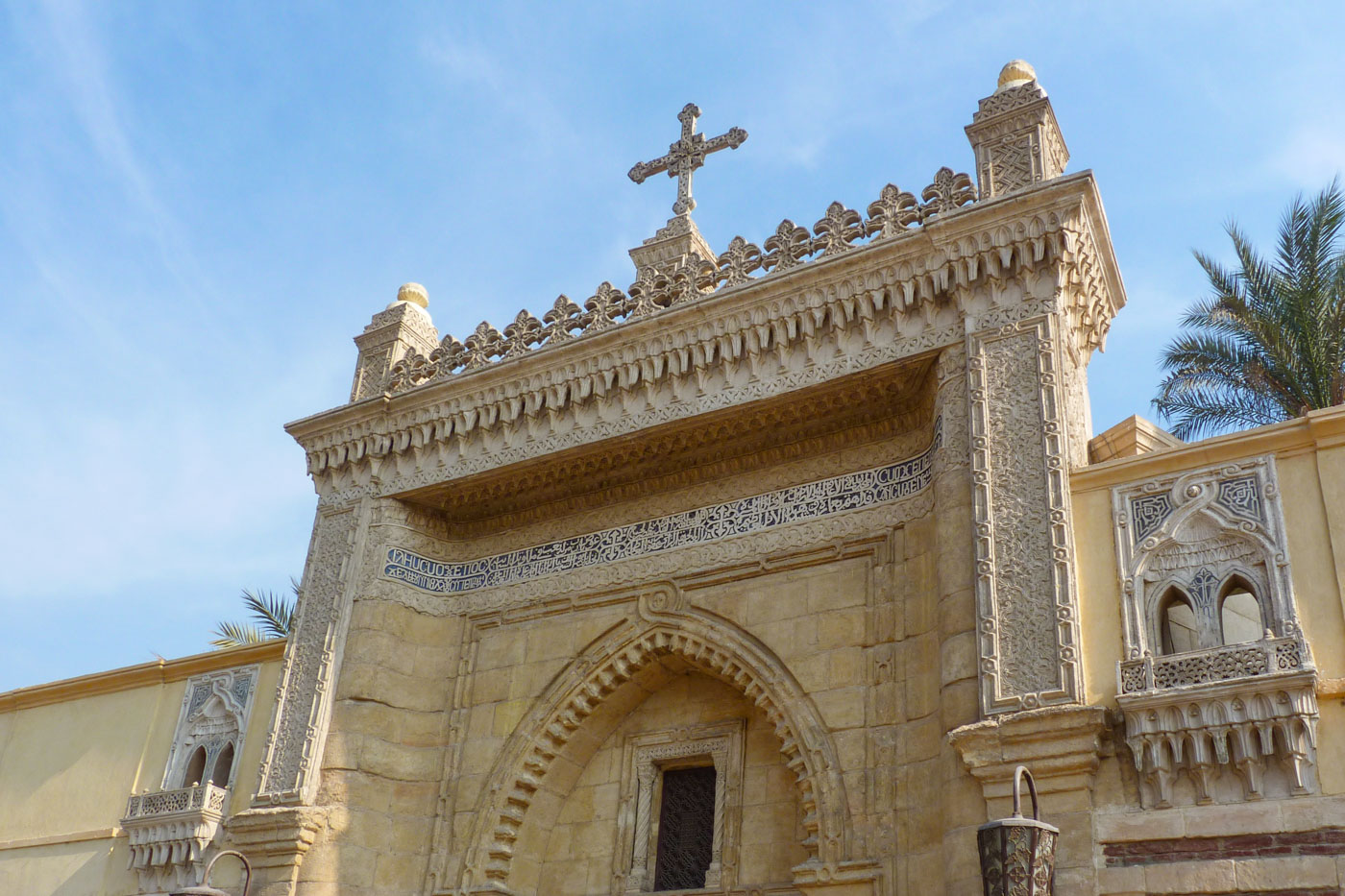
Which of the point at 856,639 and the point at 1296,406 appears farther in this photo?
the point at 1296,406

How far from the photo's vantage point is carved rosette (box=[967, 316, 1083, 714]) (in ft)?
20.5

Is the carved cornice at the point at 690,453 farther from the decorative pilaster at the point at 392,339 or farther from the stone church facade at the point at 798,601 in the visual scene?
the decorative pilaster at the point at 392,339

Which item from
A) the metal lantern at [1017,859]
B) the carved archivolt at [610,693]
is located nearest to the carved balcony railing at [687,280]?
the carved archivolt at [610,693]

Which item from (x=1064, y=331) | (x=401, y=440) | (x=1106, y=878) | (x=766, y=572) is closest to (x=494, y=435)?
(x=401, y=440)

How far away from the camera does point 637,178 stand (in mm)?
10477

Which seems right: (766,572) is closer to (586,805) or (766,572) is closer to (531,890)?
(586,805)

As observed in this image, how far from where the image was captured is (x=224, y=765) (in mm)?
8961

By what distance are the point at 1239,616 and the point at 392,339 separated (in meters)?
6.14

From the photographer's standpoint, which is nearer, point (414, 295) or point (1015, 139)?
point (1015, 139)

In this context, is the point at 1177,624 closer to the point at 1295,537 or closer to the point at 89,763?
the point at 1295,537

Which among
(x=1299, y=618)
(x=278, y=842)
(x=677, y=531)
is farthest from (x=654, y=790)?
(x=1299, y=618)

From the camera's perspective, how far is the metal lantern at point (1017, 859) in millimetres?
4523

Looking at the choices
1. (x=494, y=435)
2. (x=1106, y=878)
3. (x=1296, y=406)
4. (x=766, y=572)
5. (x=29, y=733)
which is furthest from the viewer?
(x=1296, y=406)

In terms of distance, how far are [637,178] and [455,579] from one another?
3379 mm
